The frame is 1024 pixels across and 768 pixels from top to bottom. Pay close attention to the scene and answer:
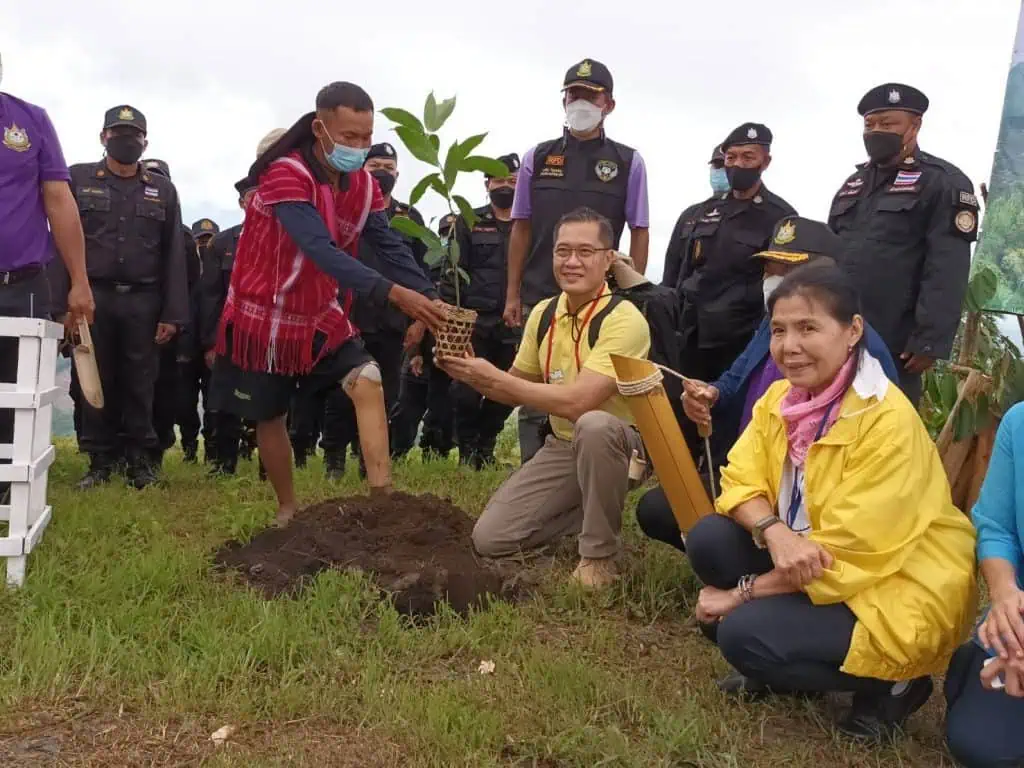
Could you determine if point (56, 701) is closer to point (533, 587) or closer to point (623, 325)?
point (533, 587)

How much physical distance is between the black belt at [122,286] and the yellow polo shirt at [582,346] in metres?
3.05

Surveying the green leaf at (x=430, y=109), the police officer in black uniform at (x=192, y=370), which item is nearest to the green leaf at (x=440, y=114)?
the green leaf at (x=430, y=109)

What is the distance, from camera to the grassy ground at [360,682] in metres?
2.52

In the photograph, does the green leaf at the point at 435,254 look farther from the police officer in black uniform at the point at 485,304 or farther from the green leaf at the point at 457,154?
the police officer in black uniform at the point at 485,304

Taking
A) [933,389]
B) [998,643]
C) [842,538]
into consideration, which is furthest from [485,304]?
[998,643]

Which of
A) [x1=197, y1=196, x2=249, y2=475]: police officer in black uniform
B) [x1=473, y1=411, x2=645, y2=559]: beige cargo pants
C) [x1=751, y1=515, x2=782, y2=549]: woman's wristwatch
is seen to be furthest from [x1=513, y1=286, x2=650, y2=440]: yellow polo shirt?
[x1=197, y1=196, x2=249, y2=475]: police officer in black uniform

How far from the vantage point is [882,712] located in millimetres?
2701

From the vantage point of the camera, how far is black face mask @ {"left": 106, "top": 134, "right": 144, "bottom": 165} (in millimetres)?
6031

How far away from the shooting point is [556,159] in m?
5.61

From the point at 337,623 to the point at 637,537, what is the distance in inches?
73.6

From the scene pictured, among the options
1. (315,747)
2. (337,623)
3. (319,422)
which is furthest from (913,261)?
(319,422)

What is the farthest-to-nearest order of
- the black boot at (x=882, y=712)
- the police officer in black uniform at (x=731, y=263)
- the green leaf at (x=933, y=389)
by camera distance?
the green leaf at (x=933, y=389) < the police officer in black uniform at (x=731, y=263) < the black boot at (x=882, y=712)

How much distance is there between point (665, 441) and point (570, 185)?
8.55 ft

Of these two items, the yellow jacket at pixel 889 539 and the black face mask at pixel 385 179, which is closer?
the yellow jacket at pixel 889 539
